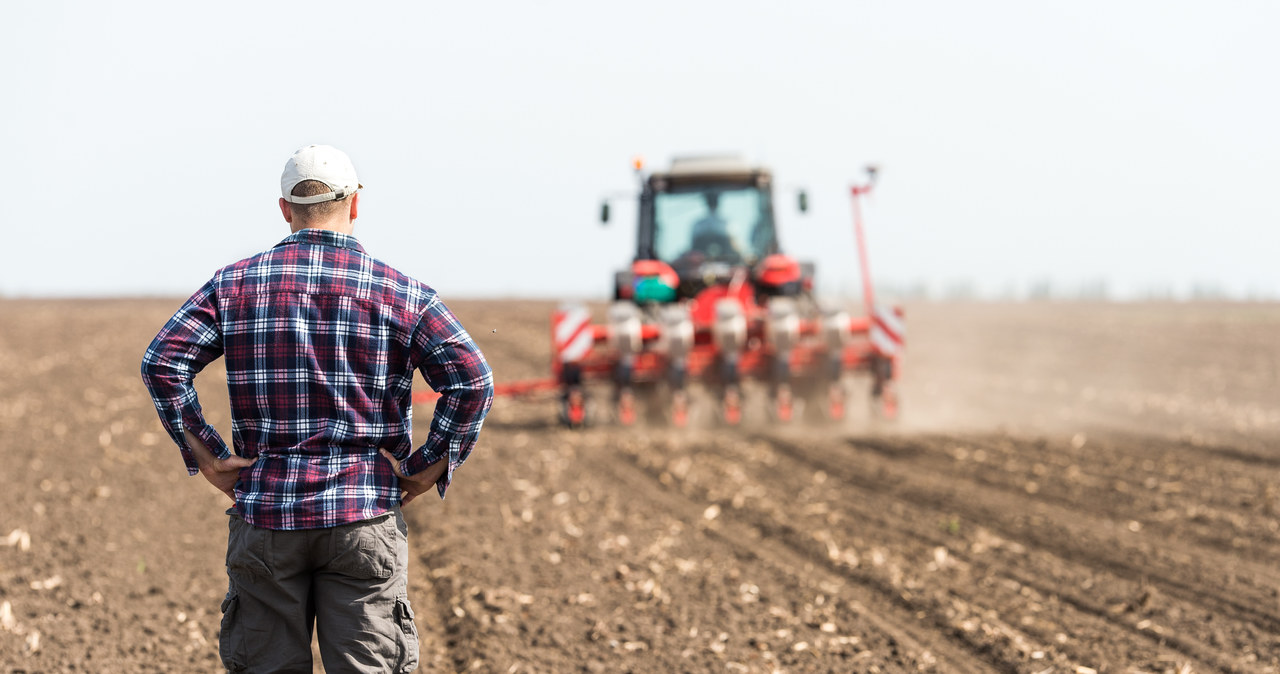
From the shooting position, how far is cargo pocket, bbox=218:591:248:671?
2.78 metres

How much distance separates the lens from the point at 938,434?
1118cm

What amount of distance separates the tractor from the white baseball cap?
8.58 metres

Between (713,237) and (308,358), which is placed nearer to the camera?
(308,358)

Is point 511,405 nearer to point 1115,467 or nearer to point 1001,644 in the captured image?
point 1115,467

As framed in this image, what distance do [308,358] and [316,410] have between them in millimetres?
121

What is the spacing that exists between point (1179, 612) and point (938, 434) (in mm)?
5798

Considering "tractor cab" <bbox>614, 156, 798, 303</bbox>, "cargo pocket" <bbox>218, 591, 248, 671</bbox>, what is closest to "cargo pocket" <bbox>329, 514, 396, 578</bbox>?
"cargo pocket" <bbox>218, 591, 248, 671</bbox>

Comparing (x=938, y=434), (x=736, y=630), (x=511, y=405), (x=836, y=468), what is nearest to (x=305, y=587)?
(x=736, y=630)

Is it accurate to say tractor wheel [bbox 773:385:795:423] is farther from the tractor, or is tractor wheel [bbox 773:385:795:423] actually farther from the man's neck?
the man's neck

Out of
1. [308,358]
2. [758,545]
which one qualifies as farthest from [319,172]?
[758,545]

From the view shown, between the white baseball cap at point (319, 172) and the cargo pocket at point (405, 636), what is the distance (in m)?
0.98

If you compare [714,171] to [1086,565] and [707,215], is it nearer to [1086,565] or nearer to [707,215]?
[707,215]

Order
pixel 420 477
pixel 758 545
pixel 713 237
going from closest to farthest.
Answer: pixel 420 477 < pixel 758 545 < pixel 713 237

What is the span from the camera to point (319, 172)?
2.72 metres
